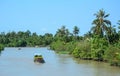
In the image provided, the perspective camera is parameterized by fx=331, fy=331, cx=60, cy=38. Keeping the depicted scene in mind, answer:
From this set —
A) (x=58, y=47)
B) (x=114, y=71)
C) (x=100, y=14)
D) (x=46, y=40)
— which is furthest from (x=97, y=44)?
(x=46, y=40)

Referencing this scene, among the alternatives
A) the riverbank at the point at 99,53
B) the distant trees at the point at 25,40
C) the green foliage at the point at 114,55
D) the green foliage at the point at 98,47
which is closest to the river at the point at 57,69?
the green foliage at the point at 114,55

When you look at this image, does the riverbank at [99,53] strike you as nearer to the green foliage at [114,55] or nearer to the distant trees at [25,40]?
the green foliage at [114,55]

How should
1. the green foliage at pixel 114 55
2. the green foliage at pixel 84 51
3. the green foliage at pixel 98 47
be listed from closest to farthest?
the green foliage at pixel 114 55
the green foliage at pixel 98 47
the green foliage at pixel 84 51

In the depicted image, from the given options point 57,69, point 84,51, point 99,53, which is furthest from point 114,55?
point 84,51

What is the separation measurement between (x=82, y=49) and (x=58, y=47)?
30.8m

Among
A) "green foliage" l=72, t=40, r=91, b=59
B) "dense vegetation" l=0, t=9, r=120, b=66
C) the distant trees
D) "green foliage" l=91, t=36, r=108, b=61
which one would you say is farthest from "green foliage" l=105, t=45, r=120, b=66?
the distant trees

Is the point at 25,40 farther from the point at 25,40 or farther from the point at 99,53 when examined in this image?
the point at 99,53

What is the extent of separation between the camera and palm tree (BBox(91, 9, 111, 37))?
55875 mm

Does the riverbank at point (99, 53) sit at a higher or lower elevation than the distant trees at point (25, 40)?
lower

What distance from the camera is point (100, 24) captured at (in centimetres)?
5578

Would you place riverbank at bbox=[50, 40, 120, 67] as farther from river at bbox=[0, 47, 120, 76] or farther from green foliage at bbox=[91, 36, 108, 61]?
river at bbox=[0, 47, 120, 76]

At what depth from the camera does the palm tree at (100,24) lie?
183 ft

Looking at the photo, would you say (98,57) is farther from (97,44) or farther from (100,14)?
(100,14)

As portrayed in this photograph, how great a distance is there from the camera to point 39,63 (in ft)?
157
